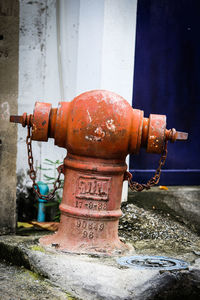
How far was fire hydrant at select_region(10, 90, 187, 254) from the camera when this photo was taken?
9.40 ft

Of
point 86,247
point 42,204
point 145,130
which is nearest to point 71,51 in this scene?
point 42,204

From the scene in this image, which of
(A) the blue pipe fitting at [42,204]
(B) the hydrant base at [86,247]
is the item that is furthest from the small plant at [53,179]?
(B) the hydrant base at [86,247]

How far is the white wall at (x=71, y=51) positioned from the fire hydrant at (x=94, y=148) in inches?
51.5

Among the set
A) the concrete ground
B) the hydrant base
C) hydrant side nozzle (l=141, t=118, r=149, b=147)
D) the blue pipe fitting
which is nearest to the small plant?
the blue pipe fitting

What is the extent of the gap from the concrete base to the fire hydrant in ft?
0.67

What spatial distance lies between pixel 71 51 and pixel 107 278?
105 inches

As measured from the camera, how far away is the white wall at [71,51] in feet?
13.8

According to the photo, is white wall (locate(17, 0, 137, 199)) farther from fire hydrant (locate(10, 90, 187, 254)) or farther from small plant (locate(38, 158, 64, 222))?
fire hydrant (locate(10, 90, 187, 254))

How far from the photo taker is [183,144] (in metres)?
5.33

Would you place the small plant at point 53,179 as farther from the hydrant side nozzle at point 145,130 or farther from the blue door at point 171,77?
the hydrant side nozzle at point 145,130

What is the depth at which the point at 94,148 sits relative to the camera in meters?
2.88

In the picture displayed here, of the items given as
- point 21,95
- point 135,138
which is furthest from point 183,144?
point 135,138

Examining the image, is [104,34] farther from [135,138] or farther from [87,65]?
[135,138]

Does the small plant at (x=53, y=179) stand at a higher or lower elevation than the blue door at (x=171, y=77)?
lower
